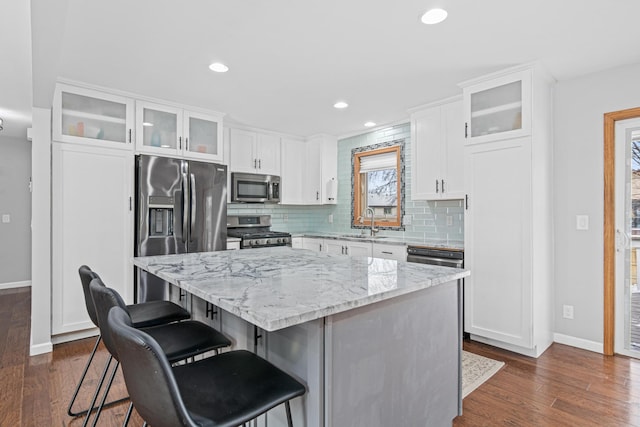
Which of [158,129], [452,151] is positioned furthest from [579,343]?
[158,129]

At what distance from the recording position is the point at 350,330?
1.30m

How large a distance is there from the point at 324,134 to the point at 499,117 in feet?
8.78

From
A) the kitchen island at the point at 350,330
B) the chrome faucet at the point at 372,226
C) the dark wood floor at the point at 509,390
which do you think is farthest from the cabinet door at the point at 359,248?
the kitchen island at the point at 350,330

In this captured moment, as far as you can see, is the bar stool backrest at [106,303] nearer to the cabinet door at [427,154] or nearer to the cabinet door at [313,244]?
the cabinet door at [427,154]

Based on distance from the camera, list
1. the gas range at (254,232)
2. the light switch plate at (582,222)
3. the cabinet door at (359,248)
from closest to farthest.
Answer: the light switch plate at (582,222), the cabinet door at (359,248), the gas range at (254,232)

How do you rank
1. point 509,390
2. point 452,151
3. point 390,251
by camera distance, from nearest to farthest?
1. point 509,390
2. point 452,151
3. point 390,251

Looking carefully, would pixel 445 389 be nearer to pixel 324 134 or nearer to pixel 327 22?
pixel 327 22

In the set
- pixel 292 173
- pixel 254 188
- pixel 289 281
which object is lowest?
pixel 289 281

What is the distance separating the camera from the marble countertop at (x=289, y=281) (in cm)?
113

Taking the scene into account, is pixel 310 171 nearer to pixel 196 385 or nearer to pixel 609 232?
pixel 609 232

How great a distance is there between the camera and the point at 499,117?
9.76ft

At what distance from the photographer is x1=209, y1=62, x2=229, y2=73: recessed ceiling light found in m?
2.77

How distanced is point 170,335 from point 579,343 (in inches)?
131

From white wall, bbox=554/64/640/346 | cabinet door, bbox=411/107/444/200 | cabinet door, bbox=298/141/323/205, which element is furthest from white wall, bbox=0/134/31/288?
white wall, bbox=554/64/640/346
